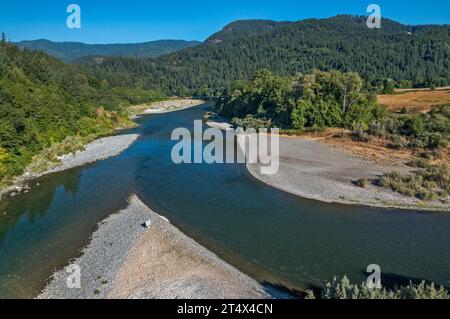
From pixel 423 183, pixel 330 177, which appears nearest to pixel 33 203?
pixel 330 177

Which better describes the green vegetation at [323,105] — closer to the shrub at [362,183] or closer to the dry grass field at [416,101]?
the dry grass field at [416,101]

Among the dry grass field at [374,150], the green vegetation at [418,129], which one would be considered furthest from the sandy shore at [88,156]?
the green vegetation at [418,129]

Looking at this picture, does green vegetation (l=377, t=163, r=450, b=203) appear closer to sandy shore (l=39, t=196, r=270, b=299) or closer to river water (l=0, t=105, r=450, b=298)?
river water (l=0, t=105, r=450, b=298)

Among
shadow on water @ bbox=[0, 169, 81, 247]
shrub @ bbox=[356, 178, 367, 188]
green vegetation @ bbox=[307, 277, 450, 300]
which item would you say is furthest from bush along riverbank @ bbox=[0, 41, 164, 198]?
shrub @ bbox=[356, 178, 367, 188]

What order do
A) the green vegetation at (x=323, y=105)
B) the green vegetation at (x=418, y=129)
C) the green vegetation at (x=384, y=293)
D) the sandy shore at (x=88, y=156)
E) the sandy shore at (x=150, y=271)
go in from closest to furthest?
1. the green vegetation at (x=384, y=293)
2. the sandy shore at (x=150, y=271)
3. the sandy shore at (x=88, y=156)
4. the green vegetation at (x=418, y=129)
5. the green vegetation at (x=323, y=105)

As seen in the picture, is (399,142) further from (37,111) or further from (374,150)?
(37,111)

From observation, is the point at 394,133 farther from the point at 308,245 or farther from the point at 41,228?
the point at 41,228
